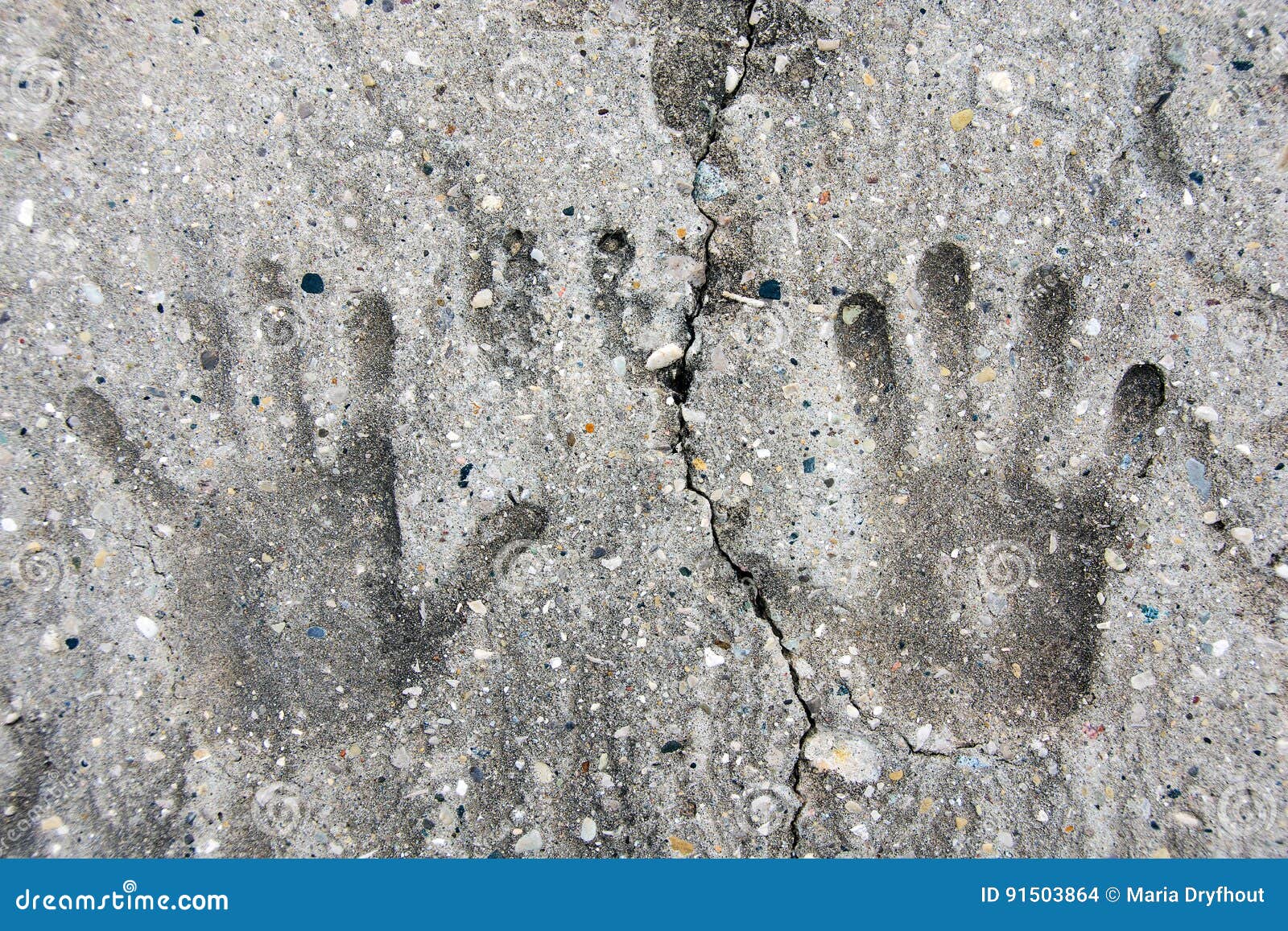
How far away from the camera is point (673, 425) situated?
1462 mm

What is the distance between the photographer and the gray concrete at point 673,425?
57.2 inches

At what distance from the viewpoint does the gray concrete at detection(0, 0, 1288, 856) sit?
1.45 meters

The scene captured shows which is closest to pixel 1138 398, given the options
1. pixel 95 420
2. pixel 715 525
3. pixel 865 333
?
pixel 865 333

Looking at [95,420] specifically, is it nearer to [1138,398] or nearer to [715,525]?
[715,525]

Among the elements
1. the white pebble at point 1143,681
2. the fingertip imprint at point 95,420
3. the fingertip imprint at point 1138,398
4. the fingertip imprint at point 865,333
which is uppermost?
the fingertip imprint at point 865,333

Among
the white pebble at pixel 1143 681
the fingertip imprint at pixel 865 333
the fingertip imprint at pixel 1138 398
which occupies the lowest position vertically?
the white pebble at pixel 1143 681

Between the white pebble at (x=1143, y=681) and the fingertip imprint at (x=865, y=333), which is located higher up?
the fingertip imprint at (x=865, y=333)

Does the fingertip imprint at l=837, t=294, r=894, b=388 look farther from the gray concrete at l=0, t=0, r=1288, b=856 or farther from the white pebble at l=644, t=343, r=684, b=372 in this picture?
the white pebble at l=644, t=343, r=684, b=372

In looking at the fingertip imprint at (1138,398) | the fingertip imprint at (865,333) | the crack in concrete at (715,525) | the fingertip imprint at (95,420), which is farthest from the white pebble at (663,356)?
the fingertip imprint at (95,420)

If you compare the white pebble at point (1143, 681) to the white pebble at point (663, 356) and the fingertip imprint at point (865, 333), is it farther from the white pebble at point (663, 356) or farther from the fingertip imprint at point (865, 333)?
the white pebble at point (663, 356)

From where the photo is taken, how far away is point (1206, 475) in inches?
57.2

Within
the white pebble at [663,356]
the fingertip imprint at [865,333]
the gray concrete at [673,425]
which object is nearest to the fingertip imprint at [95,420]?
the gray concrete at [673,425]

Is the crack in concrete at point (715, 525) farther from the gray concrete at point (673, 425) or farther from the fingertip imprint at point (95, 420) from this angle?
the fingertip imprint at point (95, 420)

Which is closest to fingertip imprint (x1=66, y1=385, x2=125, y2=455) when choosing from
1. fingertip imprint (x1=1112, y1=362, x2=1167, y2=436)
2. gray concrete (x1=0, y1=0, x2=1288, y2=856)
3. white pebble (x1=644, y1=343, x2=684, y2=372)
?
gray concrete (x1=0, y1=0, x2=1288, y2=856)
